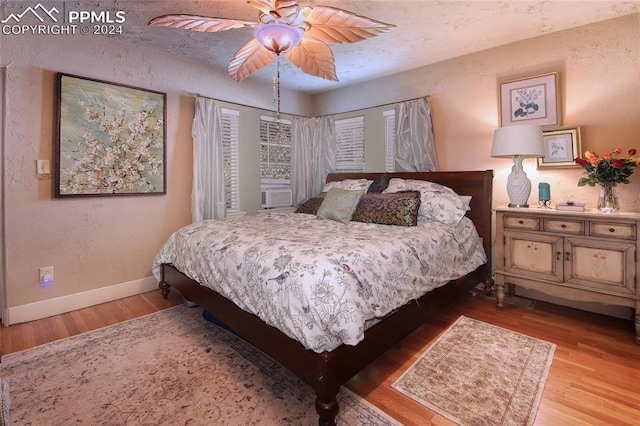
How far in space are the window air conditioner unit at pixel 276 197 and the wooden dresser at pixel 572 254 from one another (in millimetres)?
2656

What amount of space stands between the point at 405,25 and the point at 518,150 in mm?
1438

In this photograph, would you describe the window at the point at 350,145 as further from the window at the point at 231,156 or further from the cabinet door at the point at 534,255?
the cabinet door at the point at 534,255

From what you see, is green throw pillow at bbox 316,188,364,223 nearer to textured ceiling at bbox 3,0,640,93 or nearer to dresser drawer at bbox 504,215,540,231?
dresser drawer at bbox 504,215,540,231

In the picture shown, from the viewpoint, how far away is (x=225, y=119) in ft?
12.2

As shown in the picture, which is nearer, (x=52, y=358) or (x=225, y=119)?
(x=52, y=358)

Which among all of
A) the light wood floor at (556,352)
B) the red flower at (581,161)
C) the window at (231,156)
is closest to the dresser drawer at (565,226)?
the red flower at (581,161)

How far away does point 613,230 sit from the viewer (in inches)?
85.4

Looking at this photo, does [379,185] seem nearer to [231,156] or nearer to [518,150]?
[518,150]

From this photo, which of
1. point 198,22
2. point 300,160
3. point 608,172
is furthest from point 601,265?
point 300,160

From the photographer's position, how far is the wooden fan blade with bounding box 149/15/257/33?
1770 millimetres

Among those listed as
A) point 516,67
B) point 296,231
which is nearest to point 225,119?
point 296,231

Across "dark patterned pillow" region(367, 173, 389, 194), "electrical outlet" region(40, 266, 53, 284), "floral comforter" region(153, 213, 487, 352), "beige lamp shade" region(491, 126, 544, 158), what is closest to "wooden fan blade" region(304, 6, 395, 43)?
"floral comforter" region(153, 213, 487, 352)

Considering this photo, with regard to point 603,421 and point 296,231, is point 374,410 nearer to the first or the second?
point 603,421

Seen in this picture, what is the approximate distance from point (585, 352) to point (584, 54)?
94.8 inches
